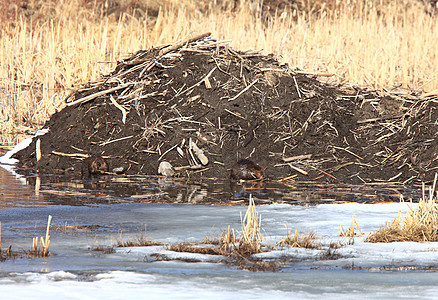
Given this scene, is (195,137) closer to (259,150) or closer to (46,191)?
(259,150)

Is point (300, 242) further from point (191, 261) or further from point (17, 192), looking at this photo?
point (17, 192)

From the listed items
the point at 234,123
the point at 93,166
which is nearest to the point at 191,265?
the point at 93,166

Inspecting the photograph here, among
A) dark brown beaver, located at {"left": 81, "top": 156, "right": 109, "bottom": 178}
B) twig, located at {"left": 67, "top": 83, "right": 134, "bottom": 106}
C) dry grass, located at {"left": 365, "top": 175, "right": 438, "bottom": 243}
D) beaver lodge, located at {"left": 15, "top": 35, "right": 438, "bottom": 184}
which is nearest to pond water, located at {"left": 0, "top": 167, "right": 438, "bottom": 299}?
dry grass, located at {"left": 365, "top": 175, "right": 438, "bottom": 243}

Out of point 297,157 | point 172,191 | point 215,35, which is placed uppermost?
point 215,35

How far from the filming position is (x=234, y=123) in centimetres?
858

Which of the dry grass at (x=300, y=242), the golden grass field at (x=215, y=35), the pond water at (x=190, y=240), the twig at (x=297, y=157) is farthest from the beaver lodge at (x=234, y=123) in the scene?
the dry grass at (x=300, y=242)

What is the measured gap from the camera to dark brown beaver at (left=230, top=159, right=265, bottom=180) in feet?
24.3

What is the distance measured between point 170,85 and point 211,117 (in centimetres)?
95

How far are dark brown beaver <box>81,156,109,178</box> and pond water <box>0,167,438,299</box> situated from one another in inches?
22.9

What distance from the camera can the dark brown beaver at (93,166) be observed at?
305 inches

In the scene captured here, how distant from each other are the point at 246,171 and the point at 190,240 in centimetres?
317

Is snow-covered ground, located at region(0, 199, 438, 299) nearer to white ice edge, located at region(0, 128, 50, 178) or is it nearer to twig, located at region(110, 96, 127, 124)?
twig, located at region(110, 96, 127, 124)

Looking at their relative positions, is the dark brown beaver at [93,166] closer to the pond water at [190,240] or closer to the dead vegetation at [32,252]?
the pond water at [190,240]

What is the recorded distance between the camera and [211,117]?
869cm
